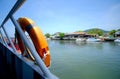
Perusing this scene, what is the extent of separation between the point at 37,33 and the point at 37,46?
194mm

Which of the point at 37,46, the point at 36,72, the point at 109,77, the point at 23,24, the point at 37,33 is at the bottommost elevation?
the point at 109,77

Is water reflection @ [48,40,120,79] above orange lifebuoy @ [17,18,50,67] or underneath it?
underneath

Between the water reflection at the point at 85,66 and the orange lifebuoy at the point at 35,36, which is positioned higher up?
the orange lifebuoy at the point at 35,36

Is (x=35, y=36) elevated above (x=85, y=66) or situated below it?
above

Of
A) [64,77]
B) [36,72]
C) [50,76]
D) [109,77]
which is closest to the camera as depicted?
[50,76]

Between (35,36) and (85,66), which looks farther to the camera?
(85,66)

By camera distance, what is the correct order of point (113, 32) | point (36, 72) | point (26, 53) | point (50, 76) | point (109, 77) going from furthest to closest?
point (113, 32) → point (109, 77) → point (26, 53) → point (36, 72) → point (50, 76)

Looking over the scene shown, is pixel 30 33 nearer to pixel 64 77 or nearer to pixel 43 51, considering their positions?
pixel 43 51

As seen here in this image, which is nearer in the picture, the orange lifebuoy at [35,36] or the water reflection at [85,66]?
the orange lifebuoy at [35,36]

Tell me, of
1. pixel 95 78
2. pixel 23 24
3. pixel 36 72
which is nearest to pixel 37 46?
pixel 23 24

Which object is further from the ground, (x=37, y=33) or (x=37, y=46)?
(x=37, y=33)

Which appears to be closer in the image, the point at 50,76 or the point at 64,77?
the point at 50,76

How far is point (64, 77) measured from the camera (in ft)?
17.3

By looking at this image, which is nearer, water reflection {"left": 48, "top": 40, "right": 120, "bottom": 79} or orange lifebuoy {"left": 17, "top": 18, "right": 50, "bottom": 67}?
orange lifebuoy {"left": 17, "top": 18, "right": 50, "bottom": 67}
